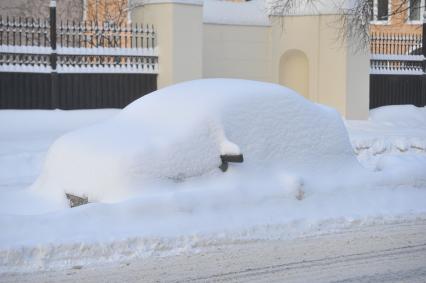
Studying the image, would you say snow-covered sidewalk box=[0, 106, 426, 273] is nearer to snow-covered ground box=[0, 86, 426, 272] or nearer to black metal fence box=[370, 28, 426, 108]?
snow-covered ground box=[0, 86, 426, 272]

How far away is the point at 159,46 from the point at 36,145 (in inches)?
187

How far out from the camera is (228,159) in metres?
8.10

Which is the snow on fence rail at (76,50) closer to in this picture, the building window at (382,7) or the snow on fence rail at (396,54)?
the snow on fence rail at (396,54)

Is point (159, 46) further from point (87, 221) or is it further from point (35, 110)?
point (87, 221)

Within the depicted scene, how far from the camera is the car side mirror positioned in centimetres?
803

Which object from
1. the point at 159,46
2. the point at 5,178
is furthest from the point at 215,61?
the point at 5,178

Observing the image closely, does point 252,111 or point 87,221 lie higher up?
point 252,111

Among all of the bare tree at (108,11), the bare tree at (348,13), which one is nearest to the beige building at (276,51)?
the bare tree at (348,13)

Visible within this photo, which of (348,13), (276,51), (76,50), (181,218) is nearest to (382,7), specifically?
(276,51)

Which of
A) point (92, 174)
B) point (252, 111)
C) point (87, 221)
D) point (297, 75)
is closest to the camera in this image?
point (87, 221)

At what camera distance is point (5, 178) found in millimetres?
12000

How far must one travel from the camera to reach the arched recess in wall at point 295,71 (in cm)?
2120

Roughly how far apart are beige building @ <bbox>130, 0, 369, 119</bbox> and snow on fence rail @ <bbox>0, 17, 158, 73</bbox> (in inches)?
31.5

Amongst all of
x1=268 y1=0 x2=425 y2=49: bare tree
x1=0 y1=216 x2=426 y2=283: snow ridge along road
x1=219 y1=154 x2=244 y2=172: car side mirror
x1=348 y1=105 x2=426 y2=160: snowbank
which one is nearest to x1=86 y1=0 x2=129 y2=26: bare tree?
x1=268 y1=0 x2=425 y2=49: bare tree
